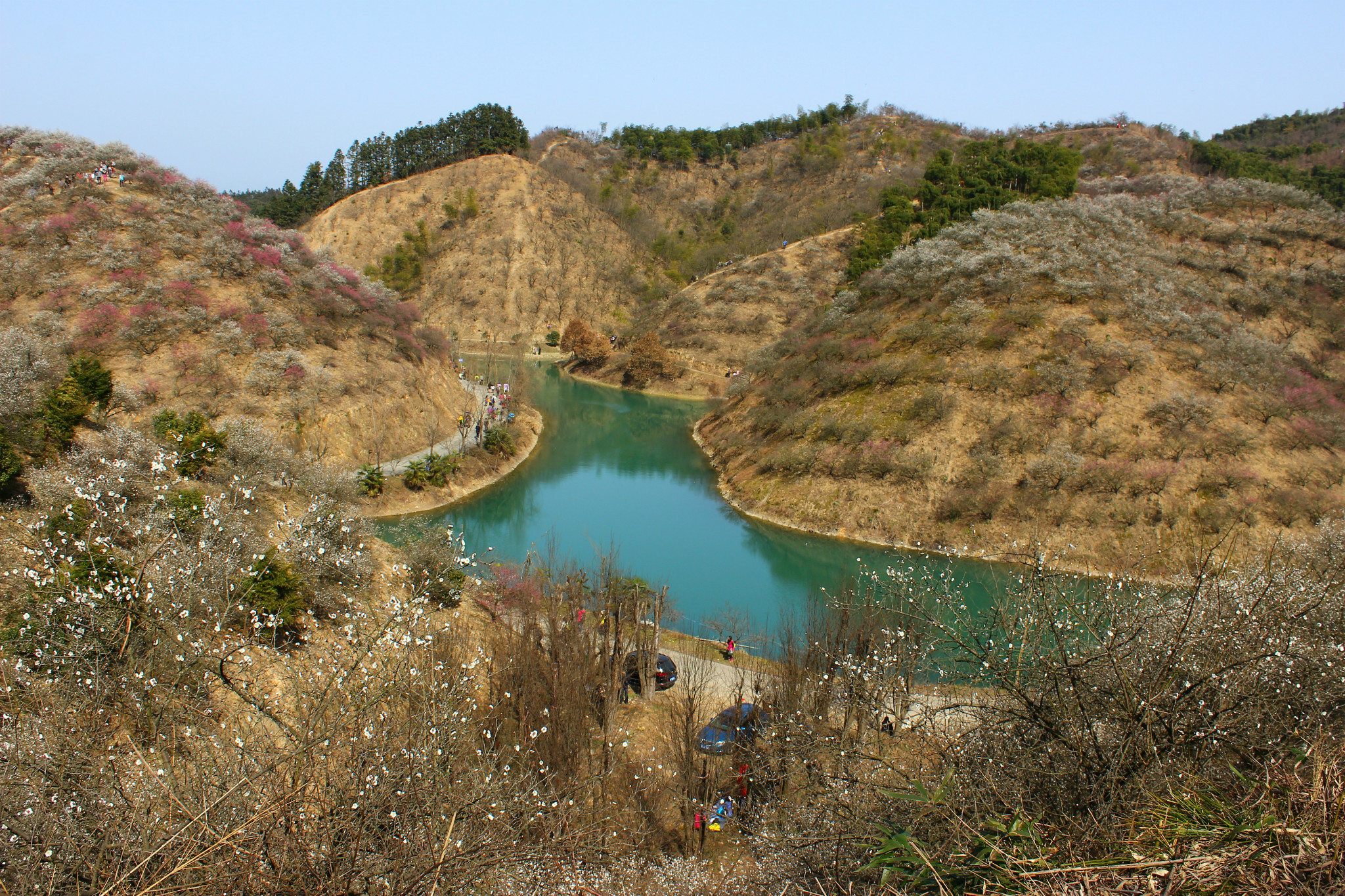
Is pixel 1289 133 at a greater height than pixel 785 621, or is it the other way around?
pixel 1289 133

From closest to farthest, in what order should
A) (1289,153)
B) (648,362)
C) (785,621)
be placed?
1. (785,621)
2. (648,362)
3. (1289,153)

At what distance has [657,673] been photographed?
19828 millimetres

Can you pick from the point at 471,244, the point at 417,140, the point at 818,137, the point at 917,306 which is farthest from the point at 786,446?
the point at 417,140

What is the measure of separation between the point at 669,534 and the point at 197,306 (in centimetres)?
2367

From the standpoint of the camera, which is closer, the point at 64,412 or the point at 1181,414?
the point at 64,412

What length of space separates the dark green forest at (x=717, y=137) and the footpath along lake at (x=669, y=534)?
76.5m

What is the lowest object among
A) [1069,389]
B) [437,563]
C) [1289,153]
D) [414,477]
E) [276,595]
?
[414,477]

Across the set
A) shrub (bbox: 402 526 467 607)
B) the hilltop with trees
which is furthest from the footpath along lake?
shrub (bbox: 402 526 467 607)

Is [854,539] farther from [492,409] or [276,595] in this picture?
[492,409]

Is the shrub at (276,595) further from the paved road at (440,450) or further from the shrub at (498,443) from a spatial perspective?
the shrub at (498,443)

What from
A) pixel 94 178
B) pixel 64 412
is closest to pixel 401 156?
pixel 94 178

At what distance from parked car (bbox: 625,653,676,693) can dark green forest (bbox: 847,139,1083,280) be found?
37.0 m

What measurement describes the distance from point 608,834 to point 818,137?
10944cm

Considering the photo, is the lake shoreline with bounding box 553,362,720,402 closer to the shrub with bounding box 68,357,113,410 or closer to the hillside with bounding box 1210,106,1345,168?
the shrub with bounding box 68,357,113,410
